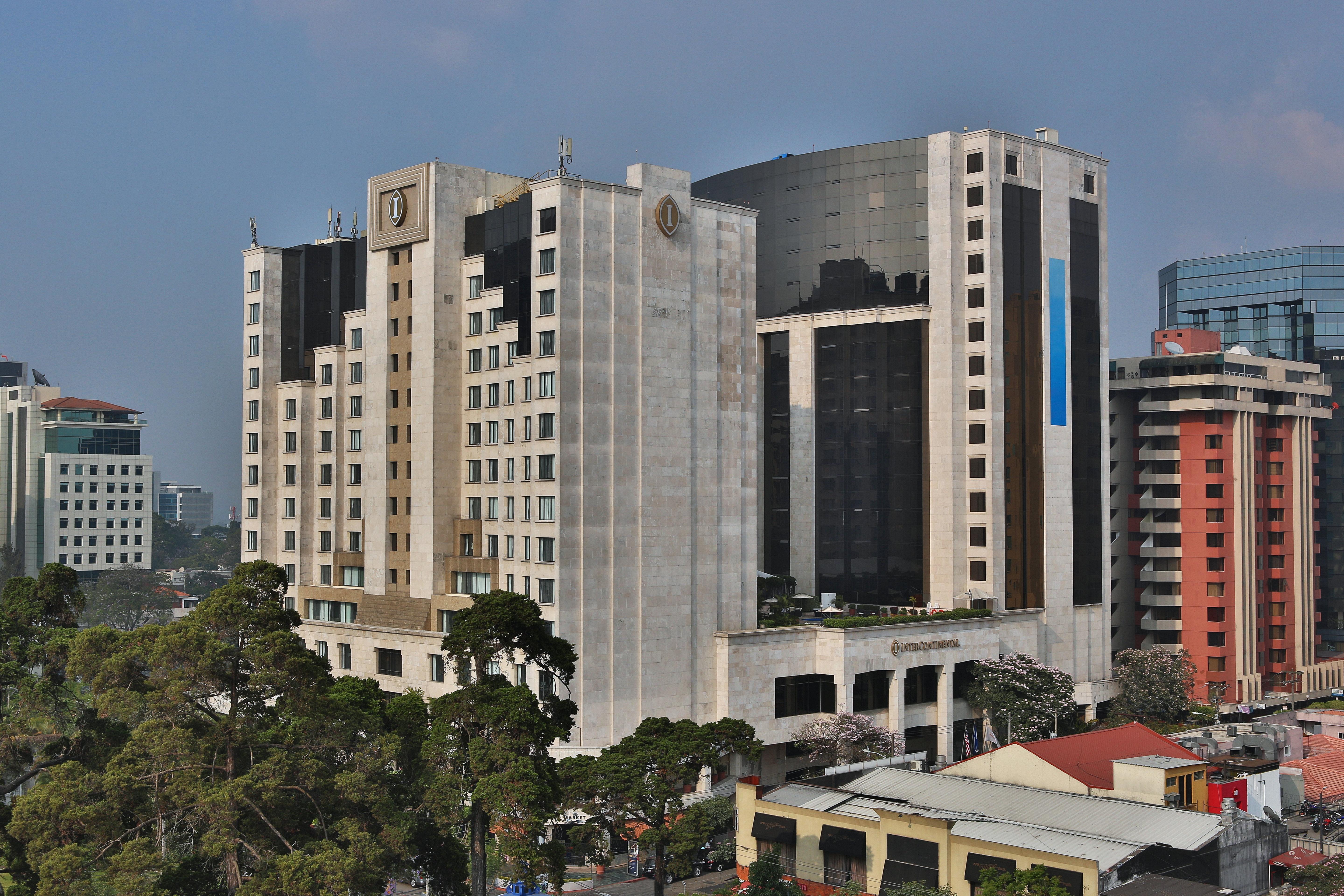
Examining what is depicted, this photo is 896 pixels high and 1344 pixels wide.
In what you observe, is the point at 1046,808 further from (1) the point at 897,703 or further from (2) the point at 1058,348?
(2) the point at 1058,348

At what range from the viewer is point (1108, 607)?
141125 millimetres

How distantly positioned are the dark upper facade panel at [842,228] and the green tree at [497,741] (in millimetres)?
74847

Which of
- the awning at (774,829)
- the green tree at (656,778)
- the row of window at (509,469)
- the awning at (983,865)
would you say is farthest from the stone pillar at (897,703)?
the awning at (983,865)

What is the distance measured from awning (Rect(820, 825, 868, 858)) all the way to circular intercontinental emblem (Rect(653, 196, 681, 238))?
50347 mm

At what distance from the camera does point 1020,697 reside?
121000 millimetres

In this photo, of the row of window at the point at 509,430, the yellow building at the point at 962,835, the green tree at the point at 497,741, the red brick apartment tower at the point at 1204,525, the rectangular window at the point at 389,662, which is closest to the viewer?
the green tree at the point at 497,741

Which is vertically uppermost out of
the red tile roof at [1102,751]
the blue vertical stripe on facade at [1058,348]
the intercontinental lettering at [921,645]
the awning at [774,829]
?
the blue vertical stripe on facade at [1058,348]

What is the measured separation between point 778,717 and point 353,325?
56749 millimetres

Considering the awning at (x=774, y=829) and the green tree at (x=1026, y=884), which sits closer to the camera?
the green tree at (x=1026, y=884)

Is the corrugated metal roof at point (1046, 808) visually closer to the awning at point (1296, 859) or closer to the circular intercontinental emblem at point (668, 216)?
the awning at point (1296, 859)

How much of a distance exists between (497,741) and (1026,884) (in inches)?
1155

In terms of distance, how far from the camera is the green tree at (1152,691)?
5285 inches

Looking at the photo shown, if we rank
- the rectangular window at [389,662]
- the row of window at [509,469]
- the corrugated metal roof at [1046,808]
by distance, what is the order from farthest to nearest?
the rectangular window at [389,662] → the row of window at [509,469] → the corrugated metal roof at [1046,808]

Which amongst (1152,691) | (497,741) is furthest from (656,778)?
(1152,691)
